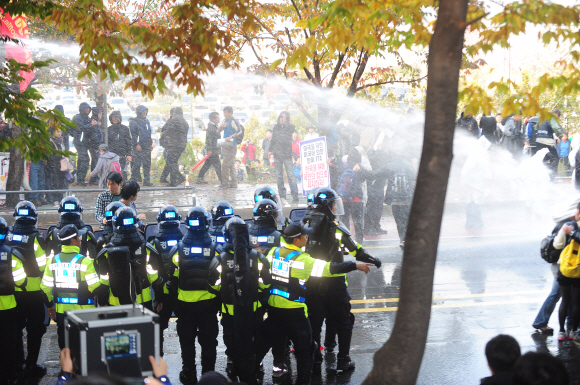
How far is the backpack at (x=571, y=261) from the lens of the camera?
6.50 meters

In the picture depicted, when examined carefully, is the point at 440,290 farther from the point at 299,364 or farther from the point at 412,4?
the point at 412,4

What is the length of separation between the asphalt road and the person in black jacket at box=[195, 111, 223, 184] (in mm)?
5062

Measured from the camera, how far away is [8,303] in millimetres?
5715

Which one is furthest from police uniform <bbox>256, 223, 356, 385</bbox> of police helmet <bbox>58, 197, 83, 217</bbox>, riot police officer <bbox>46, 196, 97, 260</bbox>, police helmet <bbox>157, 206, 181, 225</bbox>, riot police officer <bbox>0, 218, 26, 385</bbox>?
police helmet <bbox>58, 197, 83, 217</bbox>

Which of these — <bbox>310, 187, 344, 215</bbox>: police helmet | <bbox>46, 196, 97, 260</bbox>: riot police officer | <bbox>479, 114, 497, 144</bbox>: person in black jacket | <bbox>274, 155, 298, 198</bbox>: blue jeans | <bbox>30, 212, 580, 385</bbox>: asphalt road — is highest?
<bbox>479, 114, 497, 144</bbox>: person in black jacket

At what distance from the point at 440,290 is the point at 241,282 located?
15.7ft

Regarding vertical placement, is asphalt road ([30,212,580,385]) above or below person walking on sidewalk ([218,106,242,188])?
below

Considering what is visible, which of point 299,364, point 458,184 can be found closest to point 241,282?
point 299,364

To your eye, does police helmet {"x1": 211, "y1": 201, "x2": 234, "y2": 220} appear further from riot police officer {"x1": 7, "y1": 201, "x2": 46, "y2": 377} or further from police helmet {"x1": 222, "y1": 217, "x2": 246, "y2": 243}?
riot police officer {"x1": 7, "y1": 201, "x2": 46, "y2": 377}

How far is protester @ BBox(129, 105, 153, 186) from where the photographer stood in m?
14.6

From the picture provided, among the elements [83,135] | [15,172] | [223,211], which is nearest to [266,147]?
[83,135]

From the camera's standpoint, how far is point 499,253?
36.9 feet

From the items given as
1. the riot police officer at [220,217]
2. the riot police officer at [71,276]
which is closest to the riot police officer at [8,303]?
the riot police officer at [71,276]

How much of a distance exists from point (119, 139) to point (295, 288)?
10.1 meters
